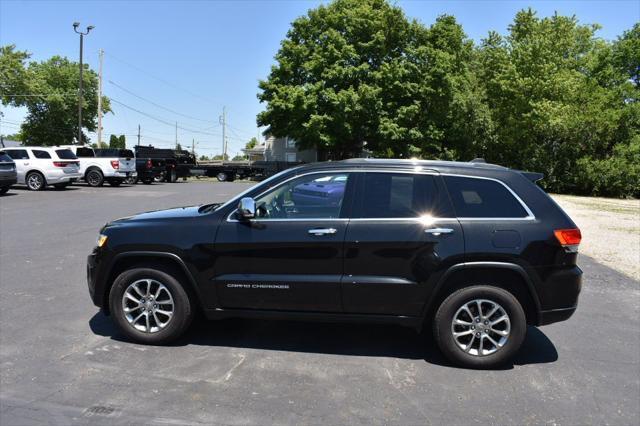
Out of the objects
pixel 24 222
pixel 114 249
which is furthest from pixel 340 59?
pixel 114 249

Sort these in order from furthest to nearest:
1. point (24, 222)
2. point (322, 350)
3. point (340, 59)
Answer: point (340, 59) < point (24, 222) < point (322, 350)

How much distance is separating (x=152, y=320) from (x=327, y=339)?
5.46 ft

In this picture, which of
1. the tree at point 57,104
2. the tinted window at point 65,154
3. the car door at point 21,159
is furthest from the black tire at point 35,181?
the tree at point 57,104

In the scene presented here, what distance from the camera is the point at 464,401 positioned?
3809 mm

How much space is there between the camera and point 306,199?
188 inches

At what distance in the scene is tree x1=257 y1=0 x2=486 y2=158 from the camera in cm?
3822

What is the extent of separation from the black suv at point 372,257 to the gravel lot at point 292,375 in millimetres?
371

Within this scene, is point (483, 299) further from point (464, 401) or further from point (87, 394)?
point (87, 394)

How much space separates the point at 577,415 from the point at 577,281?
1.19 m

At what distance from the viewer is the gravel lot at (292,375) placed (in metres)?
3.56

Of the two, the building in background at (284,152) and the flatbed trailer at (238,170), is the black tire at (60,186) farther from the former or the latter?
the building in background at (284,152)

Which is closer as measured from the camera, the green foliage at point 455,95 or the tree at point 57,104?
the green foliage at point 455,95

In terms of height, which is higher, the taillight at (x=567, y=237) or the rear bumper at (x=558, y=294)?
the taillight at (x=567, y=237)

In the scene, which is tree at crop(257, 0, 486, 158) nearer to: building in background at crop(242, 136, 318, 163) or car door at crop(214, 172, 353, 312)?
building in background at crop(242, 136, 318, 163)
